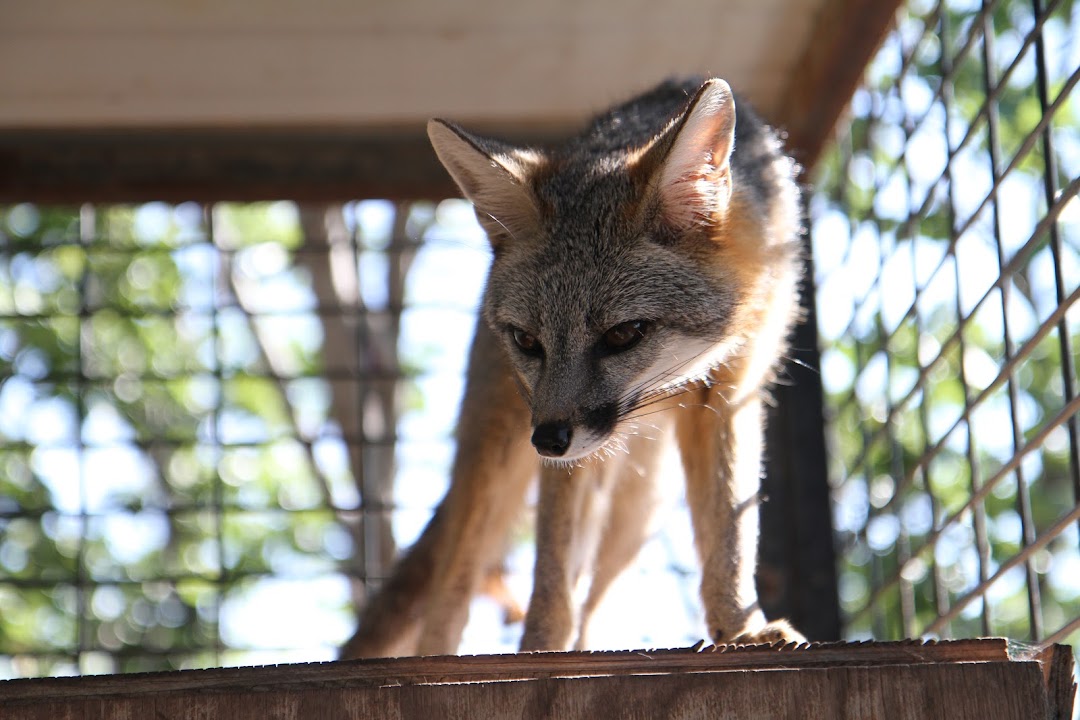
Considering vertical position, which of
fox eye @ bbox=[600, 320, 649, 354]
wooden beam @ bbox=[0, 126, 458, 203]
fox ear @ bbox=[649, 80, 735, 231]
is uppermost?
wooden beam @ bbox=[0, 126, 458, 203]

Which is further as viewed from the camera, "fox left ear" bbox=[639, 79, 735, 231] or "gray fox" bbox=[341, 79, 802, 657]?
"gray fox" bbox=[341, 79, 802, 657]

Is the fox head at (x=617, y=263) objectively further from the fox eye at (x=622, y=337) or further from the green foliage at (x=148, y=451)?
the green foliage at (x=148, y=451)

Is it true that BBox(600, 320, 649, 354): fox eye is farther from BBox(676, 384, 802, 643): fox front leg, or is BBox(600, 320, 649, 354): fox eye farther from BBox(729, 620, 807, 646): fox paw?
BBox(729, 620, 807, 646): fox paw

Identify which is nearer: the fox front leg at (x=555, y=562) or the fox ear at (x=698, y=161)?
the fox ear at (x=698, y=161)

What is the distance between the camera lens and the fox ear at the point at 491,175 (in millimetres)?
2891

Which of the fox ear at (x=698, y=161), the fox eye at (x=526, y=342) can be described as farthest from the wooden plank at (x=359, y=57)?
the fox eye at (x=526, y=342)

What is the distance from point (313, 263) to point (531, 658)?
Result: 19.6 feet

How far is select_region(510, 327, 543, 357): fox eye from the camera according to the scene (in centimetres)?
287

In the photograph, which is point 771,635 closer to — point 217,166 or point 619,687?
point 619,687

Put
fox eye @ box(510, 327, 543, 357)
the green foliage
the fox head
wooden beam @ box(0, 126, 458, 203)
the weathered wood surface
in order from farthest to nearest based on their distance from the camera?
1. the green foliage
2. wooden beam @ box(0, 126, 458, 203)
3. fox eye @ box(510, 327, 543, 357)
4. the fox head
5. the weathered wood surface

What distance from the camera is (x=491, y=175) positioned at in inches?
116

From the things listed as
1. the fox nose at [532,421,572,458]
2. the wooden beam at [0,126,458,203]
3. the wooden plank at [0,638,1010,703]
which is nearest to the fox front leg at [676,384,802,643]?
the fox nose at [532,421,572,458]

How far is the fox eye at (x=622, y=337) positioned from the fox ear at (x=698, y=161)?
284 mm

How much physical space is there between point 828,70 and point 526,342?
1.55m
